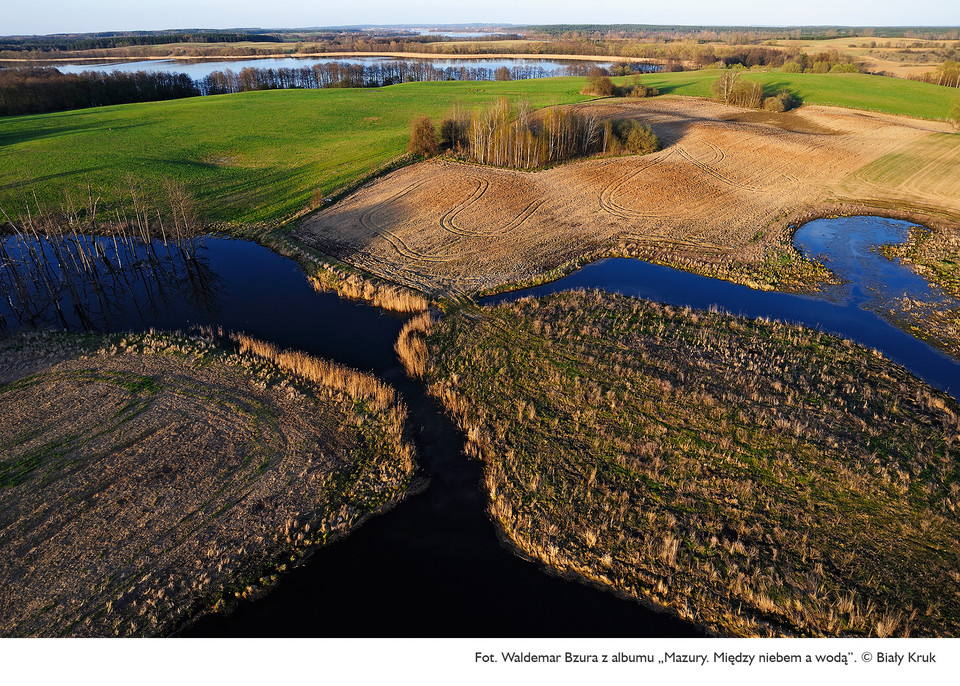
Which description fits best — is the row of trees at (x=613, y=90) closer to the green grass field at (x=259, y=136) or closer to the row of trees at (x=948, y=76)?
the green grass field at (x=259, y=136)

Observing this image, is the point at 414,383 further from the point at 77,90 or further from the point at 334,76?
the point at 334,76

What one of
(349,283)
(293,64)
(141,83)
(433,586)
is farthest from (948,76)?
(293,64)

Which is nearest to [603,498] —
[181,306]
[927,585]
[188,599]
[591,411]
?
[591,411]

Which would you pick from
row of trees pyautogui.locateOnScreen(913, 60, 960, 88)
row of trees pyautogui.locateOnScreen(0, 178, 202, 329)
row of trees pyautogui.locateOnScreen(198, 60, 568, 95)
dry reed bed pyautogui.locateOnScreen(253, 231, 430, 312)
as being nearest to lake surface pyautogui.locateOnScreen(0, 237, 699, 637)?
dry reed bed pyautogui.locateOnScreen(253, 231, 430, 312)

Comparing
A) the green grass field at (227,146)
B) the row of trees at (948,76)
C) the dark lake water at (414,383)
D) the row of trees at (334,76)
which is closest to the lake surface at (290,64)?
the row of trees at (334,76)

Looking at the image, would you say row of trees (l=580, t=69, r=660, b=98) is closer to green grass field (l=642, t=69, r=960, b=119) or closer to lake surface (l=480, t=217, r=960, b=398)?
green grass field (l=642, t=69, r=960, b=119)

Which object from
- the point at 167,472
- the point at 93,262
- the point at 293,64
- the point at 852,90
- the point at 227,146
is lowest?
the point at 167,472
